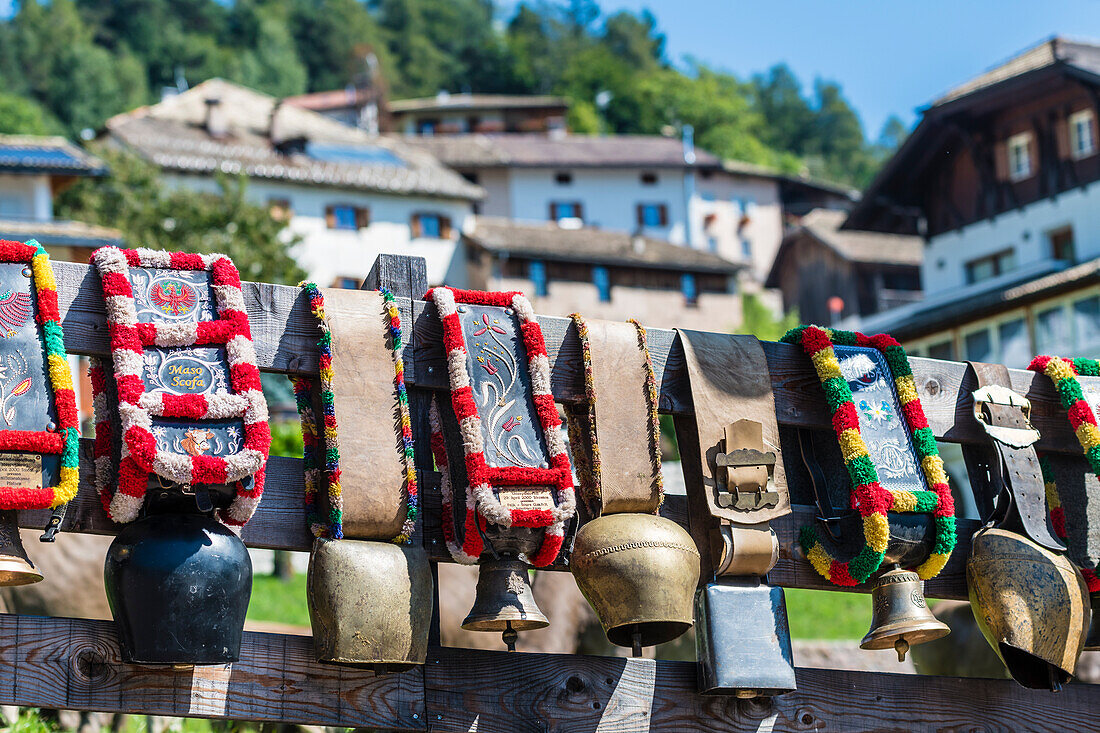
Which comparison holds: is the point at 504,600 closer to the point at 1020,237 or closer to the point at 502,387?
the point at 502,387

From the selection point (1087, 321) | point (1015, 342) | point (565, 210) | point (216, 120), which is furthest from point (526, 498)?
point (565, 210)

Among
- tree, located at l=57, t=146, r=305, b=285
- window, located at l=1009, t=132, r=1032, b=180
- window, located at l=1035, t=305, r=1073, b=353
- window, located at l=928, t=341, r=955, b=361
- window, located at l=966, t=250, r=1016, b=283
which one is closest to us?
window, located at l=1035, t=305, r=1073, b=353

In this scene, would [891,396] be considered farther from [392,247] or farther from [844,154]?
[844,154]

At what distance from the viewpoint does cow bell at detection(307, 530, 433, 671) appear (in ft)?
11.8

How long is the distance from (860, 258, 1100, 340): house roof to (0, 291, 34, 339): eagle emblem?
91.4 ft

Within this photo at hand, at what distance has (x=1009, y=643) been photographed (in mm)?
4188

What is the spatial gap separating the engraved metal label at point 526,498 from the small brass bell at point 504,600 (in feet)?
0.68

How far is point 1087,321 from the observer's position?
95.7 feet

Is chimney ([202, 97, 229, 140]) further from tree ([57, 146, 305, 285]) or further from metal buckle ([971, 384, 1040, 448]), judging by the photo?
metal buckle ([971, 384, 1040, 448])

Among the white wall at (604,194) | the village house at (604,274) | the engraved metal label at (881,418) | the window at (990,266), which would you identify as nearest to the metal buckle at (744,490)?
the engraved metal label at (881,418)

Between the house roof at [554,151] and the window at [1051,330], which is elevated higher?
the house roof at [554,151]

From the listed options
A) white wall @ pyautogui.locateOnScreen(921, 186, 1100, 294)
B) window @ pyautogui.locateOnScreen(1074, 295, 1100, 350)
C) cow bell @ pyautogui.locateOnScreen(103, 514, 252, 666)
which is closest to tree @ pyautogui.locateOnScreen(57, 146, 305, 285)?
white wall @ pyautogui.locateOnScreen(921, 186, 1100, 294)

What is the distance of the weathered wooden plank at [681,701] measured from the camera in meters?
3.82

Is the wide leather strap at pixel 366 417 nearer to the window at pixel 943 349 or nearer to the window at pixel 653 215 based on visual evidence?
the window at pixel 943 349
